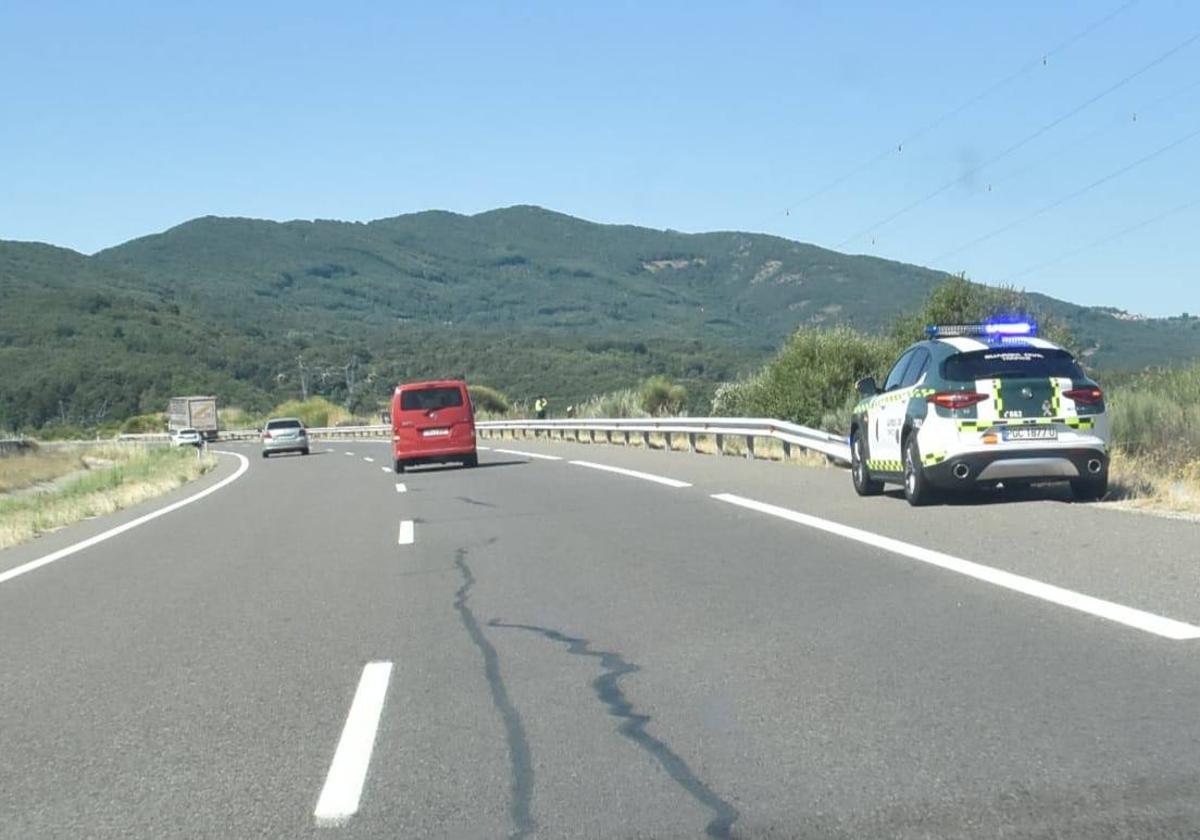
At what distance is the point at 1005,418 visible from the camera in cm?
1388

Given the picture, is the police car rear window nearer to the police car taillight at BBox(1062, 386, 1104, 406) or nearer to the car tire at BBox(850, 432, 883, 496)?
the police car taillight at BBox(1062, 386, 1104, 406)

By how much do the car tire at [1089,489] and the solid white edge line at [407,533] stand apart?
631 cm

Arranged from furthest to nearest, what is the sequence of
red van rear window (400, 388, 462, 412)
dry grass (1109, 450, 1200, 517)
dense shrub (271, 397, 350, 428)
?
dense shrub (271, 397, 350, 428) < red van rear window (400, 388, 462, 412) < dry grass (1109, 450, 1200, 517)

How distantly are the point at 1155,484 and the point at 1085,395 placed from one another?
2.28 metres

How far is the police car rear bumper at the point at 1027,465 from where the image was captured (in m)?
13.9

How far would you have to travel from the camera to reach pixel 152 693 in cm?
791

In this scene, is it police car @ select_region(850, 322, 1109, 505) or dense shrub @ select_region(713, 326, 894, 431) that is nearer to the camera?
police car @ select_region(850, 322, 1109, 505)

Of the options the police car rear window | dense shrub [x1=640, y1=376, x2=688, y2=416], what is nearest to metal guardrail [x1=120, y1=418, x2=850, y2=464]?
dense shrub [x1=640, y1=376, x2=688, y2=416]

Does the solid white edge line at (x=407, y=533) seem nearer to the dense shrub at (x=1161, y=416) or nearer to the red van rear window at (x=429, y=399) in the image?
the dense shrub at (x=1161, y=416)

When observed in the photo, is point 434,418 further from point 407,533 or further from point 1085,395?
point 1085,395

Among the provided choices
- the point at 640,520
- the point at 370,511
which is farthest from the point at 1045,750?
the point at 370,511

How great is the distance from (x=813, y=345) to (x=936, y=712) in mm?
30794

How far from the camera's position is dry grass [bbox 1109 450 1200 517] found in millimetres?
13836

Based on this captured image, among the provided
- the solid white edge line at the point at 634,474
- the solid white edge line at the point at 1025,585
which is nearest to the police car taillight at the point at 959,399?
the solid white edge line at the point at 1025,585
